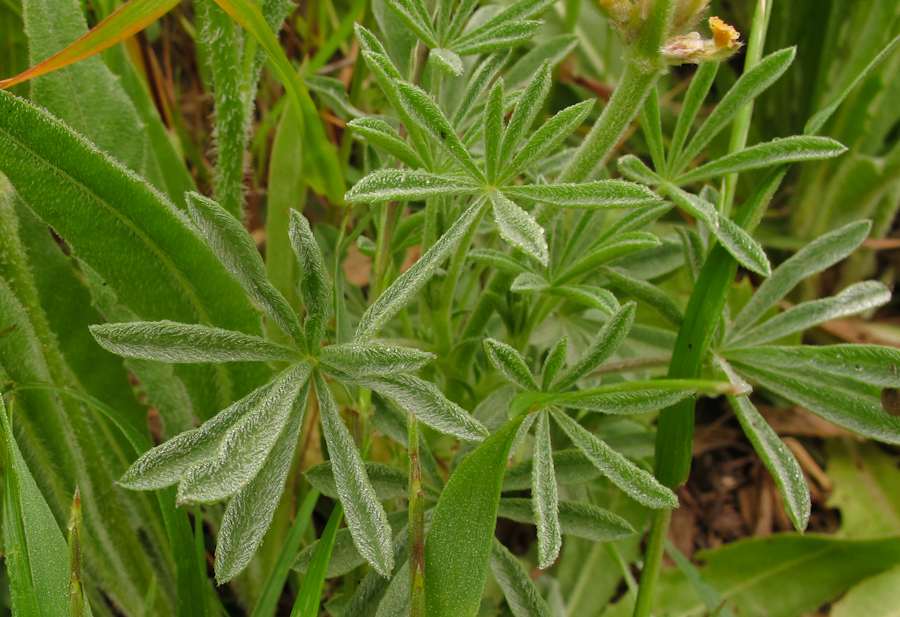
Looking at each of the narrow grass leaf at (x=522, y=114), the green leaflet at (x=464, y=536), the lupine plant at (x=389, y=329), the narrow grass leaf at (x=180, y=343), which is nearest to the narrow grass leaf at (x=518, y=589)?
the lupine plant at (x=389, y=329)

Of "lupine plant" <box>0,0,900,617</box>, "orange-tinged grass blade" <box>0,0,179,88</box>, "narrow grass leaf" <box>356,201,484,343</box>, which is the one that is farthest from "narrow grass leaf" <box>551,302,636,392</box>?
"orange-tinged grass blade" <box>0,0,179,88</box>

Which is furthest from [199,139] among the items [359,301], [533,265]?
[533,265]

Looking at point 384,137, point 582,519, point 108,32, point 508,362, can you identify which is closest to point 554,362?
point 508,362

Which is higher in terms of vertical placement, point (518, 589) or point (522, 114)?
point (522, 114)

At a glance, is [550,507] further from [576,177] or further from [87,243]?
[87,243]

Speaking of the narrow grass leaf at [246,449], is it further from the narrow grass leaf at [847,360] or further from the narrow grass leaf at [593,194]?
the narrow grass leaf at [847,360]

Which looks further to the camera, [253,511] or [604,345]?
[604,345]

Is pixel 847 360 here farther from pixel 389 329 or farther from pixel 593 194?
pixel 389 329
